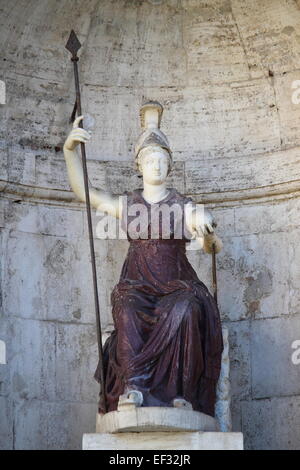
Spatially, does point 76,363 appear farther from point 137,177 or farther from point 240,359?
point 137,177

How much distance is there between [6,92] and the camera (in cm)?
1068

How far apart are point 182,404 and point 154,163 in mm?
1494

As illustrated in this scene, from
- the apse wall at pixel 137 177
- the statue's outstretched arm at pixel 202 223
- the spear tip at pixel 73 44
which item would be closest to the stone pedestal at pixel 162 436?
the statue's outstretched arm at pixel 202 223

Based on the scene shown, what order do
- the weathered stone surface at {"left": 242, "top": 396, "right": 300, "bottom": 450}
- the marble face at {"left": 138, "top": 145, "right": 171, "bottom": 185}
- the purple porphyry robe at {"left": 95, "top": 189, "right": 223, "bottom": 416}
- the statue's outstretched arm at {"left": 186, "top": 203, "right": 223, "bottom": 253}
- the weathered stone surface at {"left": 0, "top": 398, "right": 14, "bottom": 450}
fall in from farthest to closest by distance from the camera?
the weathered stone surface at {"left": 242, "top": 396, "right": 300, "bottom": 450}
the weathered stone surface at {"left": 0, "top": 398, "right": 14, "bottom": 450}
the marble face at {"left": 138, "top": 145, "right": 171, "bottom": 185}
the statue's outstretched arm at {"left": 186, "top": 203, "right": 223, "bottom": 253}
the purple porphyry robe at {"left": 95, "top": 189, "right": 223, "bottom": 416}

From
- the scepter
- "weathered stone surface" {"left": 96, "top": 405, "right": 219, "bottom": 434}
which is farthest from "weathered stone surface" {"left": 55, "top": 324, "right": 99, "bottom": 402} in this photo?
"weathered stone surface" {"left": 96, "top": 405, "right": 219, "bottom": 434}

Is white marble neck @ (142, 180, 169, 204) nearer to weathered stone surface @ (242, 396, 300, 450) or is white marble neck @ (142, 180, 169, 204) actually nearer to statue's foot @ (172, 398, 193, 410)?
statue's foot @ (172, 398, 193, 410)

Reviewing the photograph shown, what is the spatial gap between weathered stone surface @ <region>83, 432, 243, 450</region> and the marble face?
5.18ft

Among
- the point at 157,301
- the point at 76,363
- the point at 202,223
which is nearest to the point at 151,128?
the point at 202,223

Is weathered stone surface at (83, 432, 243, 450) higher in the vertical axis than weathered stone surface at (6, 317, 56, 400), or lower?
lower

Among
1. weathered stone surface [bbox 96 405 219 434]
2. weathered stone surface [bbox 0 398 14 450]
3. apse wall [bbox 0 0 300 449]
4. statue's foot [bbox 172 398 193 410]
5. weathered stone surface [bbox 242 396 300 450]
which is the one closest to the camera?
weathered stone surface [bbox 96 405 219 434]

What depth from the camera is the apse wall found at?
10.3 meters

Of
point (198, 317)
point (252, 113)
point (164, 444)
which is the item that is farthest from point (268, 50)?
point (164, 444)

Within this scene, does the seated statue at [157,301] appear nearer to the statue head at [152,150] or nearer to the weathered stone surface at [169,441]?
the statue head at [152,150]

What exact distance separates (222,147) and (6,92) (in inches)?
55.3
